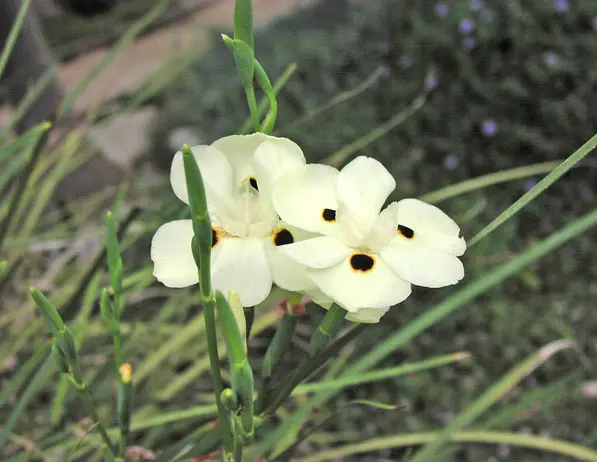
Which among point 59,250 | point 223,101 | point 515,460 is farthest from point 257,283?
point 223,101

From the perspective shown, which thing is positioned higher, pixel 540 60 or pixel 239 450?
pixel 239 450

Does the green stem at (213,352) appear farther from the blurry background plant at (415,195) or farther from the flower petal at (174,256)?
the blurry background plant at (415,195)

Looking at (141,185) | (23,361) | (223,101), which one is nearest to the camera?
(23,361)

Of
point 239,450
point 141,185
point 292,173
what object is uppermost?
point 292,173

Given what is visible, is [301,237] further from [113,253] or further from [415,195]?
[415,195]

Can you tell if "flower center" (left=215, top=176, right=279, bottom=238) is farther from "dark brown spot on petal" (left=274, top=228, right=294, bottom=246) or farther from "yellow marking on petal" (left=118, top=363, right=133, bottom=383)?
"yellow marking on petal" (left=118, top=363, right=133, bottom=383)

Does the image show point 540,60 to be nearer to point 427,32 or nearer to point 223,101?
point 427,32

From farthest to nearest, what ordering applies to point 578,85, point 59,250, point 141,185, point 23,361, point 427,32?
point 141,185 < point 427,32 < point 578,85 < point 59,250 < point 23,361
